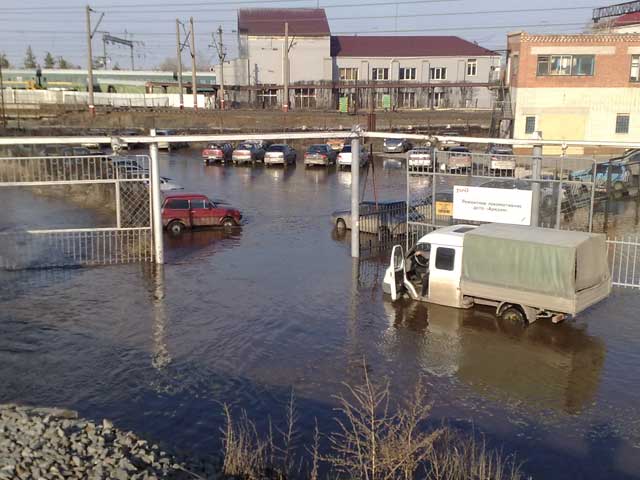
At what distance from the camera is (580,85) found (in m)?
44.2

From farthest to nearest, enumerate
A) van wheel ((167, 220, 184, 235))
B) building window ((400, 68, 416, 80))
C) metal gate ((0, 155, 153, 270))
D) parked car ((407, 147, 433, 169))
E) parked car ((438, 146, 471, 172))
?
building window ((400, 68, 416, 80))
van wheel ((167, 220, 184, 235))
parked car ((407, 147, 433, 169))
parked car ((438, 146, 471, 172))
metal gate ((0, 155, 153, 270))

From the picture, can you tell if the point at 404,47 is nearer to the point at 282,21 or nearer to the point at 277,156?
the point at 282,21

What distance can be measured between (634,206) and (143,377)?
907 inches

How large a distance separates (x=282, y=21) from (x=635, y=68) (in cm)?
4719

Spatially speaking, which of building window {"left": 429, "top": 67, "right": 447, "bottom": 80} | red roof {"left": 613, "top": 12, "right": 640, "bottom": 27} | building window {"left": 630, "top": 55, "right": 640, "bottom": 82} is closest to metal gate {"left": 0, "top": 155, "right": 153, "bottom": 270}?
building window {"left": 630, "top": 55, "right": 640, "bottom": 82}

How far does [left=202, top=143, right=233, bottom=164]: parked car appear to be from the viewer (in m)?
45.7

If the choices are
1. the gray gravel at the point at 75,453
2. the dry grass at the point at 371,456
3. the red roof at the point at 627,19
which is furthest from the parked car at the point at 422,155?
the red roof at the point at 627,19

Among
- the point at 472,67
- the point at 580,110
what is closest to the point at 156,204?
the point at 580,110

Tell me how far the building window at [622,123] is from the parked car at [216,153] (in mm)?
25447

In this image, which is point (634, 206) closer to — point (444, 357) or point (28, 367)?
point (444, 357)

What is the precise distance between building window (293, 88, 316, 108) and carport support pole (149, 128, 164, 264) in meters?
61.0

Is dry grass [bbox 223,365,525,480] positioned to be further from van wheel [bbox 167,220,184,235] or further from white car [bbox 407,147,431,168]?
van wheel [bbox 167,220,184,235]

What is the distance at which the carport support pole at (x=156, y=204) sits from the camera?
18.1 m

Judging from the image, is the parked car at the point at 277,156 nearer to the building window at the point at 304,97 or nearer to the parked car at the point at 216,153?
the parked car at the point at 216,153
